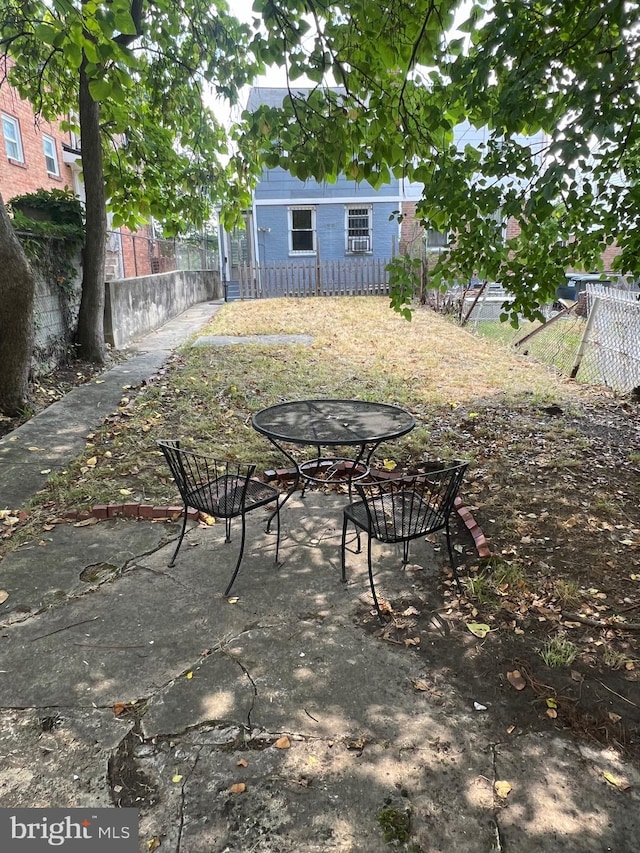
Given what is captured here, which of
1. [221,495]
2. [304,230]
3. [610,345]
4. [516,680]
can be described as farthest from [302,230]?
[516,680]

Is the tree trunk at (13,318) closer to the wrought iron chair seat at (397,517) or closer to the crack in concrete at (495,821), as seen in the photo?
the wrought iron chair seat at (397,517)

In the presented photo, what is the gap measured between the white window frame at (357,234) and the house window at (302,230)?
128cm

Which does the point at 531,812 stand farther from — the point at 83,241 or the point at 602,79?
the point at 83,241

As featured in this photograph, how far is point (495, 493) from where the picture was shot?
4.53 metres

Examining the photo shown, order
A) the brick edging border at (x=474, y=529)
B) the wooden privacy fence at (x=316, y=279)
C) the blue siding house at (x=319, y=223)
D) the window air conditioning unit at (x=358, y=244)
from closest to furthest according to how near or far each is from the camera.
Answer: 1. the brick edging border at (x=474, y=529)
2. the wooden privacy fence at (x=316, y=279)
3. the blue siding house at (x=319, y=223)
4. the window air conditioning unit at (x=358, y=244)

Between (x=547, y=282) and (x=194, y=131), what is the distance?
19.9ft

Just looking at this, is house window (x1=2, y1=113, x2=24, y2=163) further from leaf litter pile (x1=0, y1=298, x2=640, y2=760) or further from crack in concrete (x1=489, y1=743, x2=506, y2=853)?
crack in concrete (x1=489, y1=743, x2=506, y2=853)

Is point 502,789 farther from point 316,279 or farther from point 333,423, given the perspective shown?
point 316,279

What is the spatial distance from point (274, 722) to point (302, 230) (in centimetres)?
2055

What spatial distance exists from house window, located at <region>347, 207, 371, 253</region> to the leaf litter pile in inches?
476

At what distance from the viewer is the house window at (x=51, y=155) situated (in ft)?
58.1

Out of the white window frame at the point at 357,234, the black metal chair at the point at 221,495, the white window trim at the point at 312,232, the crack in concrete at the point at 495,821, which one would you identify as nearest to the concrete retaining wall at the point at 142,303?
the white window trim at the point at 312,232

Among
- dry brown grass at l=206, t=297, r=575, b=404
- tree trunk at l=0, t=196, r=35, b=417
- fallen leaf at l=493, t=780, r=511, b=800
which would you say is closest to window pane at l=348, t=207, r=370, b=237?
dry brown grass at l=206, t=297, r=575, b=404

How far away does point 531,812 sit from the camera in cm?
198
